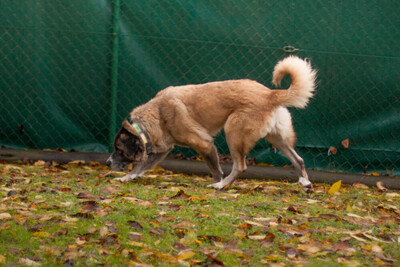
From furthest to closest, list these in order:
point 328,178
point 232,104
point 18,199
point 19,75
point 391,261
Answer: point 19,75 < point 328,178 < point 232,104 < point 18,199 < point 391,261

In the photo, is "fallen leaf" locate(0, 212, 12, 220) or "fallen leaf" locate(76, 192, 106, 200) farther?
"fallen leaf" locate(76, 192, 106, 200)

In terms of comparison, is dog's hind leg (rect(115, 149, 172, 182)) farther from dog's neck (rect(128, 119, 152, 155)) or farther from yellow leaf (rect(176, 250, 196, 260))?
yellow leaf (rect(176, 250, 196, 260))

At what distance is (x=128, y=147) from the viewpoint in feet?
16.8

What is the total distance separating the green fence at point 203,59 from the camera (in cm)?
553

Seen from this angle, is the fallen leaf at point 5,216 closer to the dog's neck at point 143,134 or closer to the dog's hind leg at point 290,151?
the dog's neck at point 143,134

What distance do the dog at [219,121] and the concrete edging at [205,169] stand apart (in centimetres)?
40

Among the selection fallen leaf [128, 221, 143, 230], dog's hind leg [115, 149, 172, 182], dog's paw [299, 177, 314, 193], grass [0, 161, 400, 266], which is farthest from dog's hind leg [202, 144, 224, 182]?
fallen leaf [128, 221, 143, 230]

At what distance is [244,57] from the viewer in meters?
5.63

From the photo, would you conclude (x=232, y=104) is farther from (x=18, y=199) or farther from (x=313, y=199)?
(x=18, y=199)

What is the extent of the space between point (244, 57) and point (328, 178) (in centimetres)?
158

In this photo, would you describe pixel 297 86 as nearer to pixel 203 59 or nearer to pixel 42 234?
pixel 203 59

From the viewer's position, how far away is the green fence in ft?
18.1

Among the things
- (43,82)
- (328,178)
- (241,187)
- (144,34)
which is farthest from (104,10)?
(328,178)

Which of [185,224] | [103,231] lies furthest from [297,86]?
[103,231]
